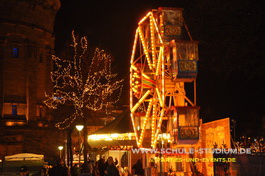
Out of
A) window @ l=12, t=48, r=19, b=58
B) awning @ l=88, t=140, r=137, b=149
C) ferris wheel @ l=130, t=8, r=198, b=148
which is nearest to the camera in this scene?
ferris wheel @ l=130, t=8, r=198, b=148

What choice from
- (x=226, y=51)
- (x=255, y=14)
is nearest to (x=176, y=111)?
(x=226, y=51)

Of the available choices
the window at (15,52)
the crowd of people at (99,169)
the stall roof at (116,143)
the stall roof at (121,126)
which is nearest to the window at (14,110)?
the window at (15,52)

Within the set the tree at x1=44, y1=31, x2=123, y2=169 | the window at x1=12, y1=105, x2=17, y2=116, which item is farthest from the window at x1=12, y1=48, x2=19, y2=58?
the tree at x1=44, y1=31, x2=123, y2=169

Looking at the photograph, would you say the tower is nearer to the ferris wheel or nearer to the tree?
the tree

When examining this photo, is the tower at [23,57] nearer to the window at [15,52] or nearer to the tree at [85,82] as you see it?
the window at [15,52]

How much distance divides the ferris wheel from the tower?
128 ft

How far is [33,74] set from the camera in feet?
213

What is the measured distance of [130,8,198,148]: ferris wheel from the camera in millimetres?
21641

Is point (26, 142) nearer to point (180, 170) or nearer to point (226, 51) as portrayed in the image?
point (180, 170)

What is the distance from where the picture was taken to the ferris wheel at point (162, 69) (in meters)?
21.6

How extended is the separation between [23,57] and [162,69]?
44893mm

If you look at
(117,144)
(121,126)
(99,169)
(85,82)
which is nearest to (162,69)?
(99,169)

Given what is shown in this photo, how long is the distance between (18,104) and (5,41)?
29.8 ft

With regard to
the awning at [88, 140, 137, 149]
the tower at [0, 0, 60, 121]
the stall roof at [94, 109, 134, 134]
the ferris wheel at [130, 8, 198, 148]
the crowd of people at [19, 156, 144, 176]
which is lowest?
the crowd of people at [19, 156, 144, 176]
